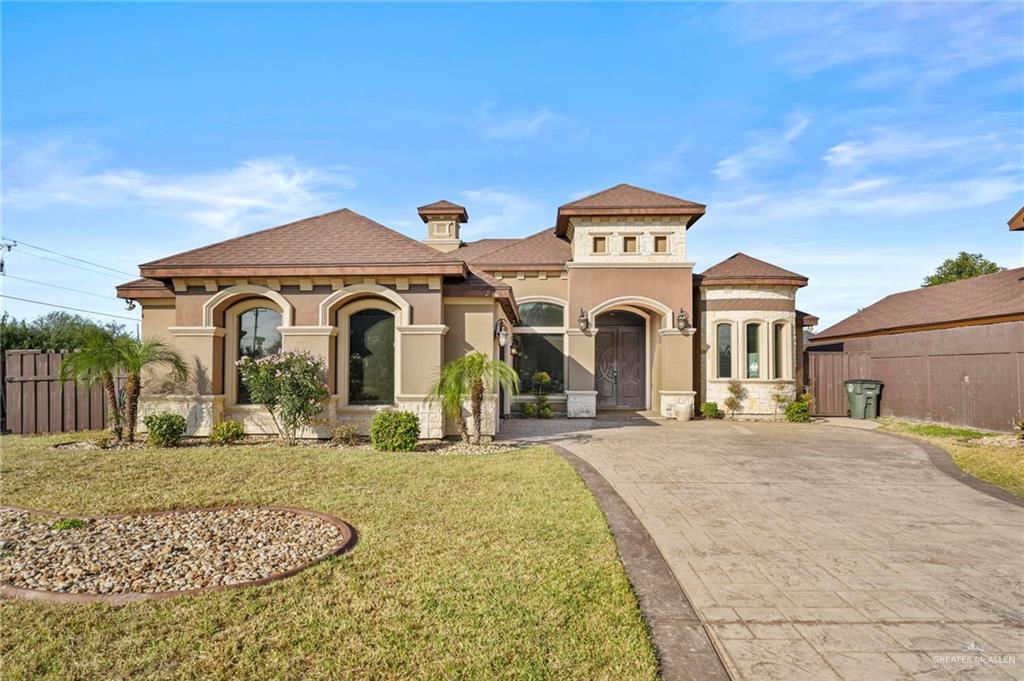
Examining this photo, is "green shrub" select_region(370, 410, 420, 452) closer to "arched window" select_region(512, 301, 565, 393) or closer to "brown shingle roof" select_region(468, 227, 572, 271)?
"arched window" select_region(512, 301, 565, 393)

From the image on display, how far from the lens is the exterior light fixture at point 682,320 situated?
15.9 metres

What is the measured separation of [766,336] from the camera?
16.0 meters

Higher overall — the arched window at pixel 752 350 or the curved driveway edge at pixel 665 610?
the arched window at pixel 752 350

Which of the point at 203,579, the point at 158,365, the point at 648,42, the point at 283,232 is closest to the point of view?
the point at 203,579

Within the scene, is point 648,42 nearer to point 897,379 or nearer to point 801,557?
point 801,557

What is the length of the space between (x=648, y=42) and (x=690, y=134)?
3318mm

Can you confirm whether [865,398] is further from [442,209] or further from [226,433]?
[226,433]

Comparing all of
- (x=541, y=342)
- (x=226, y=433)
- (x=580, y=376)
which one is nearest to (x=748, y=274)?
(x=580, y=376)

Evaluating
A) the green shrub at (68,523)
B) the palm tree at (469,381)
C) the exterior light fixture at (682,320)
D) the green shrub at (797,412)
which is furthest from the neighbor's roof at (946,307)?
the green shrub at (68,523)

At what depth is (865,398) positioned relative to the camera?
16.2m

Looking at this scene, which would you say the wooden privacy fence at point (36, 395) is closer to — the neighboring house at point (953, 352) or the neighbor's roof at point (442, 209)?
the neighbor's roof at point (442, 209)

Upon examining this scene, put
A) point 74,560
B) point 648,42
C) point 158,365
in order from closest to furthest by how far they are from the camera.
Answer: point 74,560, point 648,42, point 158,365

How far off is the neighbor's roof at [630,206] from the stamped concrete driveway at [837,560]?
8.55m

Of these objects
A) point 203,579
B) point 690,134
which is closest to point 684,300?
point 690,134
